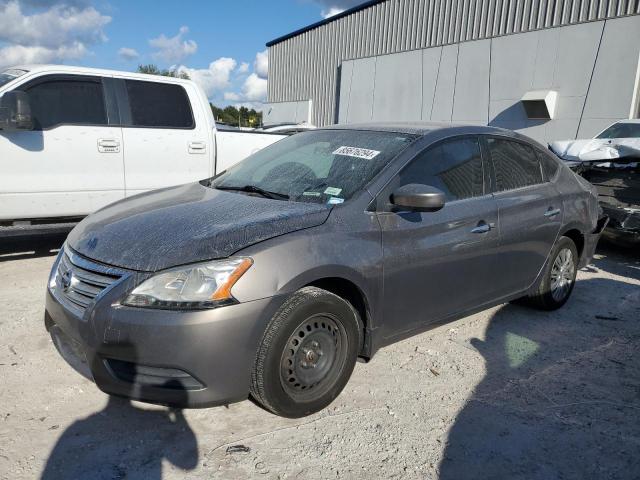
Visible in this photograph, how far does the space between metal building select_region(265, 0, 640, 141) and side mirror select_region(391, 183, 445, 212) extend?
46.0 ft

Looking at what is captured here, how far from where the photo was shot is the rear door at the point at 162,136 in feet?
18.3

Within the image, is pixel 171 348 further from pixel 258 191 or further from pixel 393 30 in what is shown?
pixel 393 30

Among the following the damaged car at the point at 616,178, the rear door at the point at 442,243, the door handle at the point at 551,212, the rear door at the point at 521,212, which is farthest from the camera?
the damaged car at the point at 616,178

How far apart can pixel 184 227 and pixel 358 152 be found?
132 cm

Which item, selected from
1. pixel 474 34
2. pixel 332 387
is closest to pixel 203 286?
pixel 332 387

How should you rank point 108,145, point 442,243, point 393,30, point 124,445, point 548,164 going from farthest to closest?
point 393,30 → point 108,145 → point 548,164 → point 442,243 → point 124,445

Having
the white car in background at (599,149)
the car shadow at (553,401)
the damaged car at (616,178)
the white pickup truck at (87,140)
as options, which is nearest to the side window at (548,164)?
the car shadow at (553,401)

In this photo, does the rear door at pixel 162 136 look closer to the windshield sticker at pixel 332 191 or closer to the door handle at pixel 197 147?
the door handle at pixel 197 147

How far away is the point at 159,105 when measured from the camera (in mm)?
5852

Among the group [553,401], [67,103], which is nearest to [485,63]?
[67,103]

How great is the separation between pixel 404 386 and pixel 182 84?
15.3 feet

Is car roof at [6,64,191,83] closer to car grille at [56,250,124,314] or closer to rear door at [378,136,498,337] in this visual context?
car grille at [56,250,124,314]

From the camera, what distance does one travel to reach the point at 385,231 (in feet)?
9.82

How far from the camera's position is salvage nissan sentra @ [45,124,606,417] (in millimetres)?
2387
